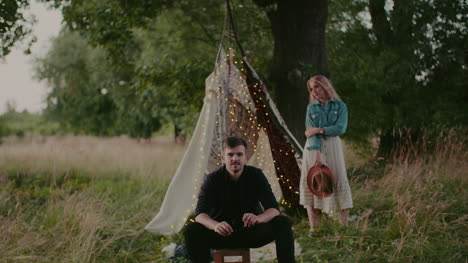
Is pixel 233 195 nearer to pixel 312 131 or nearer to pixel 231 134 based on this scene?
pixel 312 131

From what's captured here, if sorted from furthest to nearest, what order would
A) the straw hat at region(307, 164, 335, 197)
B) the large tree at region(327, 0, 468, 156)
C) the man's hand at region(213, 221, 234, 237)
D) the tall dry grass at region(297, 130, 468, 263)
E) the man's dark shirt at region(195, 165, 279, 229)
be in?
the large tree at region(327, 0, 468, 156), the straw hat at region(307, 164, 335, 197), the tall dry grass at region(297, 130, 468, 263), the man's dark shirt at region(195, 165, 279, 229), the man's hand at region(213, 221, 234, 237)

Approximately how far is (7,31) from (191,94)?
3.09 m

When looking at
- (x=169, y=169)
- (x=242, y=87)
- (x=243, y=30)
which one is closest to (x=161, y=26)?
(x=243, y=30)

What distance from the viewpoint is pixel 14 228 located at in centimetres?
376

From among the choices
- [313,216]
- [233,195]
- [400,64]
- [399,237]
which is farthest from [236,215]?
[400,64]

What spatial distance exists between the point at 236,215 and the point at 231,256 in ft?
1.10

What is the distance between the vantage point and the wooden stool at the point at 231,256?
2698 mm

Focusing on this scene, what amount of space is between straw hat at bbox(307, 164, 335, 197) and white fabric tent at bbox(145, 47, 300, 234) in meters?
0.82

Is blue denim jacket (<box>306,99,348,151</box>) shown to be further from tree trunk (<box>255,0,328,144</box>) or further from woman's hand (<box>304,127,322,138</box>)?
tree trunk (<box>255,0,328,144</box>)

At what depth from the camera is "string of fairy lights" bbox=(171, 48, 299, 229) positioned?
4.62m

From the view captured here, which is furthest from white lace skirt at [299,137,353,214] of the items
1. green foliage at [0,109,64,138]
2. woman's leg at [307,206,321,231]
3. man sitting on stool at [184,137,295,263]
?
green foliage at [0,109,64,138]

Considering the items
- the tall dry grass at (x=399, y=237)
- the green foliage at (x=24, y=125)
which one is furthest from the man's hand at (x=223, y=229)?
the green foliage at (x=24, y=125)

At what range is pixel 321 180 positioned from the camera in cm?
396

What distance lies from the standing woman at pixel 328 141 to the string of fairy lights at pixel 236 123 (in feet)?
2.81
